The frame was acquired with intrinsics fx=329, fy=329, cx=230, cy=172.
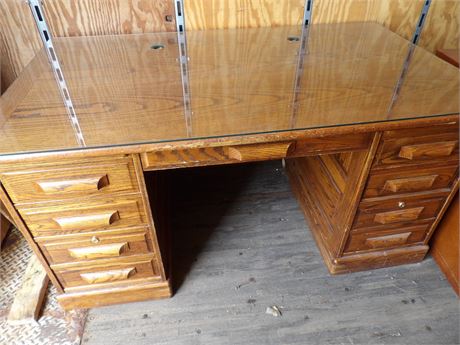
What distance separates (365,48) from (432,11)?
0.45m

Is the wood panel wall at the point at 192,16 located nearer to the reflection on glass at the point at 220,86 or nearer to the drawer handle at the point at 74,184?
the reflection on glass at the point at 220,86

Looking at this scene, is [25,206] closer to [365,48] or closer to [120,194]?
[120,194]

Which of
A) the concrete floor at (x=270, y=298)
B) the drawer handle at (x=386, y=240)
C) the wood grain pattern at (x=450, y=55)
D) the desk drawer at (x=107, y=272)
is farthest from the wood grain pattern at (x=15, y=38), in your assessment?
the wood grain pattern at (x=450, y=55)

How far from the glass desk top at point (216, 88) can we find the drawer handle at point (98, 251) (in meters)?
0.40

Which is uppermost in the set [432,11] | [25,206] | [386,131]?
[432,11]

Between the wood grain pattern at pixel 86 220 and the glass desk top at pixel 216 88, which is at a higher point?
the glass desk top at pixel 216 88

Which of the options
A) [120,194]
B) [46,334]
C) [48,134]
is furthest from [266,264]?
[48,134]

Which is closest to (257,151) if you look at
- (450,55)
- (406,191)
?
(406,191)

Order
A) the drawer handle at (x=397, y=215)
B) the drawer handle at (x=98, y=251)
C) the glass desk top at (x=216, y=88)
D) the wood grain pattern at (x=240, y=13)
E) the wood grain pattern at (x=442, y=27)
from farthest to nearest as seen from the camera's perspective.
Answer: the wood grain pattern at (x=442, y=27) → the wood grain pattern at (x=240, y=13) → the drawer handle at (x=397, y=215) → the drawer handle at (x=98, y=251) → the glass desk top at (x=216, y=88)

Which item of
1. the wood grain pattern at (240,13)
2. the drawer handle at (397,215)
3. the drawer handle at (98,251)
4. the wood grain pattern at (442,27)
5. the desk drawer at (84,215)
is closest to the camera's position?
the desk drawer at (84,215)

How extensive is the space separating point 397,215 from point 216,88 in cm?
75

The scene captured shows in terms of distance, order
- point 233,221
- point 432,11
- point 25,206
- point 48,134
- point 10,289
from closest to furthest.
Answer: point 48,134, point 25,206, point 10,289, point 432,11, point 233,221

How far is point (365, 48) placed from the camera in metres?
1.20

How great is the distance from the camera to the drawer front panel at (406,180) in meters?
1.01
